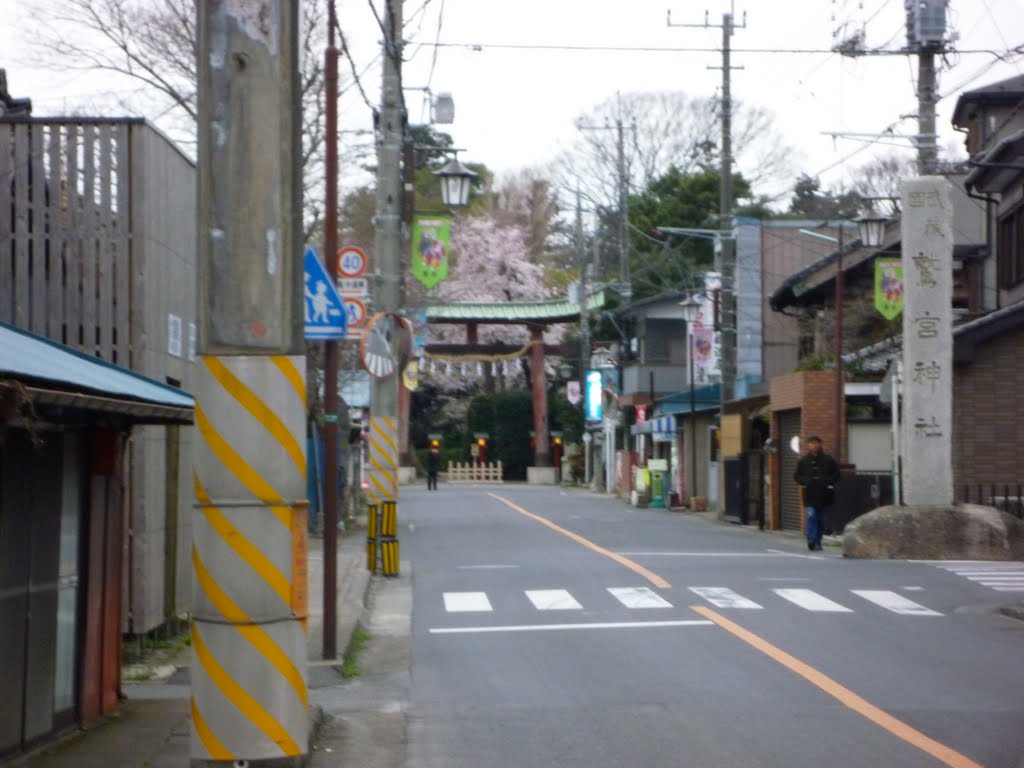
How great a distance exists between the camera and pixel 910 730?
941cm

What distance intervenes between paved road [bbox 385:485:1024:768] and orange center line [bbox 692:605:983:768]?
0.03 meters

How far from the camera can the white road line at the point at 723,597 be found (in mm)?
16375

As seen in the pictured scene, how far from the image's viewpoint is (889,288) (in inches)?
1259

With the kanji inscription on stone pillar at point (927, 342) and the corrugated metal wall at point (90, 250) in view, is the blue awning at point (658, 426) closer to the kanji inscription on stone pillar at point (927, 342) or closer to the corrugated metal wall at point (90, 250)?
the kanji inscription on stone pillar at point (927, 342)

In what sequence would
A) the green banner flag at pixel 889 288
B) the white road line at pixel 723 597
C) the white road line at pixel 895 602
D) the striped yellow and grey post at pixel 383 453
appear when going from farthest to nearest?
the green banner flag at pixel 889 288 < the striped yellow and grey post at pixel 383 453 < the white road line at pixel 723 597 < the white road line at pixel 895 602

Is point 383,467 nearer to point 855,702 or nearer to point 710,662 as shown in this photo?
point 710,662

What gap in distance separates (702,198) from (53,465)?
46.8m

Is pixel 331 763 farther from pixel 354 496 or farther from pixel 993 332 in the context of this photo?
pixel 354 496

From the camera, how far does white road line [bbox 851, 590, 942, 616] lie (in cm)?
1595

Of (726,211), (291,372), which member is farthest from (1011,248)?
(291,372)

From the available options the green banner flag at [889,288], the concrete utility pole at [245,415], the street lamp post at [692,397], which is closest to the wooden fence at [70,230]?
the concrete utility pole at [245,415]

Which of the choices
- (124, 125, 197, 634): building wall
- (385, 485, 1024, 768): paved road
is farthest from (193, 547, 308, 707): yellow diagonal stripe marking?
(124, 125, 197, 634): building wall

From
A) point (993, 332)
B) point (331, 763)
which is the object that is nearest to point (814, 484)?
point (993, 332)

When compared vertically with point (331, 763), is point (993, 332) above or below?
above
